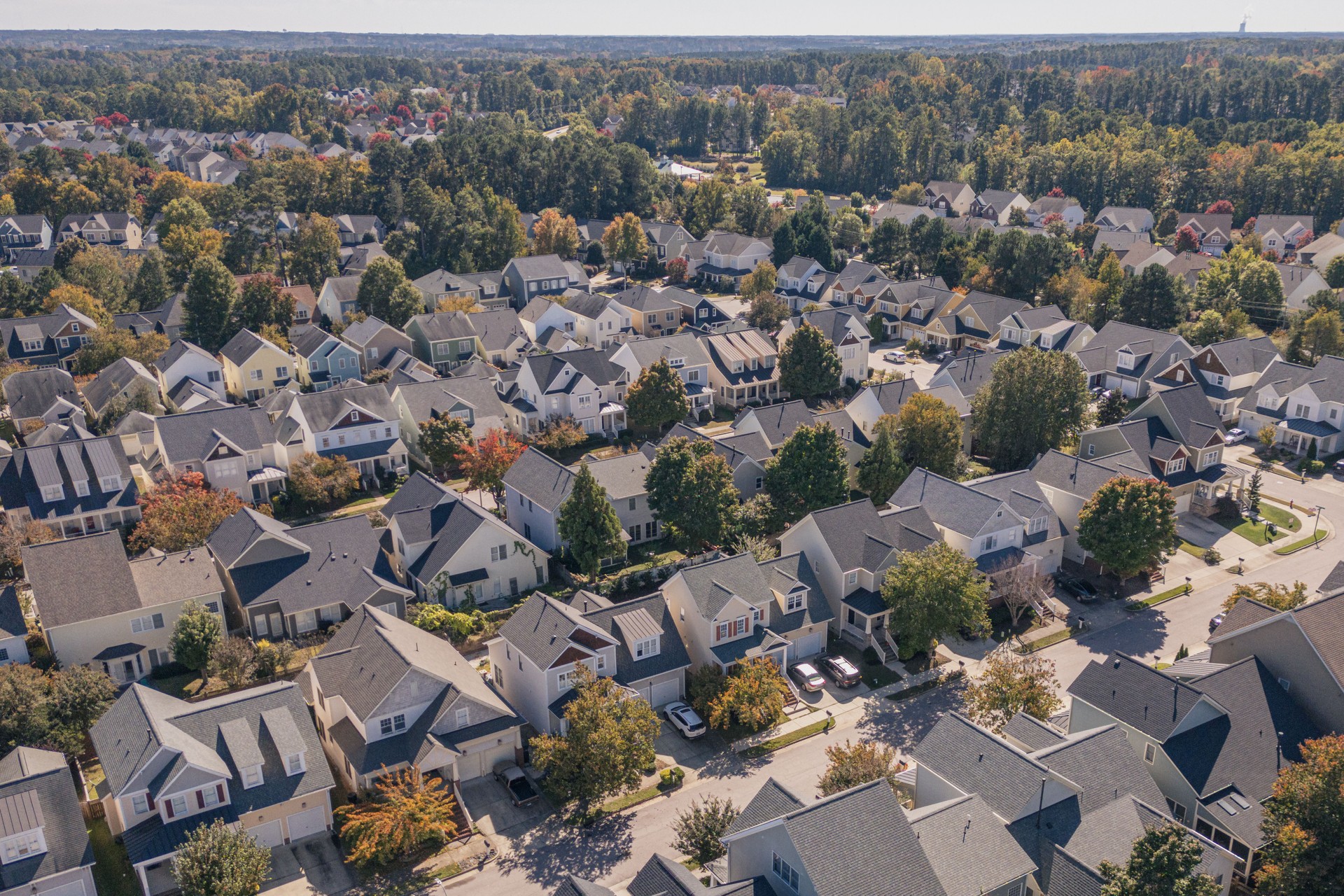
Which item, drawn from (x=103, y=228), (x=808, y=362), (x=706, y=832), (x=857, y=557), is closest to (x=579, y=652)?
(x=706, y=832)

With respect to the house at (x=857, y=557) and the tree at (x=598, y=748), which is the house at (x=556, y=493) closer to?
the house at (x=857, y=557)

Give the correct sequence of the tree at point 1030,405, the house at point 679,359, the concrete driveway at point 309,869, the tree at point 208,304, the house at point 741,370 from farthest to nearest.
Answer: the tree at point 208,304 → the house at point 741,370 → the house at point 679,359 → the tree at point 1030,405 → the concrete driveway at point 309,869

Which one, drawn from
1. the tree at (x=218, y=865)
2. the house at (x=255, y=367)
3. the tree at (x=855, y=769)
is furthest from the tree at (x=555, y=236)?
the tree at (x=218, y=865)

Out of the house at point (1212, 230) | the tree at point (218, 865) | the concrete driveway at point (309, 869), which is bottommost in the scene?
the concrete driveway at point (309, 869)

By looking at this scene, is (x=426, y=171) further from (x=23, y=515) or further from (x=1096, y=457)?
(x=1096, y=457)

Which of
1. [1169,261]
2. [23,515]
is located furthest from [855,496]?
[1169,261]

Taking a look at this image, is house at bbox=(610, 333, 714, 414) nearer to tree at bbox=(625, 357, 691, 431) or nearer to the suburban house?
tree at bbox=(625, 357, 691, 431)

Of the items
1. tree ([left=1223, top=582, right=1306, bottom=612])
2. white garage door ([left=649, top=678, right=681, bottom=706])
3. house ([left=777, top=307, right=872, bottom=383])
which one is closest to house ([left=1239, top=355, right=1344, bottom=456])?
tree ([left=1223, top=582, right=1306, bottom=612])

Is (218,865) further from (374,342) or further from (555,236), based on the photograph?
(555,236)
